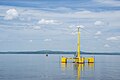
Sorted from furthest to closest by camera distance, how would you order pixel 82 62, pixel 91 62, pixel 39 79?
pixel 91 62
pixel 82 62
pixel 39 79

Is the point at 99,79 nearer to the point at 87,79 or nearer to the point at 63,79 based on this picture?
the point at 87,79

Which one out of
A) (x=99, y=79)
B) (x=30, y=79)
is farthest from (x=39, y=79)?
(x=99, y=79)

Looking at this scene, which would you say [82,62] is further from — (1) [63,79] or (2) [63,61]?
(1) [63,79]

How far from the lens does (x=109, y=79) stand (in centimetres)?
5688

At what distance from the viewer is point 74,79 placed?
57031mm

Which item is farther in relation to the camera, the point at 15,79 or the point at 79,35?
the point at 79,35

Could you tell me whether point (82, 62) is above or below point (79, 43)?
below

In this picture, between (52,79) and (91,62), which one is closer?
(52,79)

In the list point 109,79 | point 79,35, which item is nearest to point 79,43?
point 79,35

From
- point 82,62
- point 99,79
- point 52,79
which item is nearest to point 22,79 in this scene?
point 52,79

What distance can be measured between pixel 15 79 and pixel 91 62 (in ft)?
233

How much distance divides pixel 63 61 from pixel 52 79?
69203 mm

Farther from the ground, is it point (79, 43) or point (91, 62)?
point (79, 43)

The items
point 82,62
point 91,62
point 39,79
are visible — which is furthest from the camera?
point 91,62
